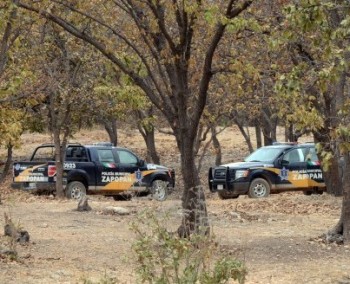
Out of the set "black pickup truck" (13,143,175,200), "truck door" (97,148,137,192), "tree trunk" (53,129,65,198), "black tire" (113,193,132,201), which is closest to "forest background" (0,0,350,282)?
"tree trunk" (53,129,65,198)

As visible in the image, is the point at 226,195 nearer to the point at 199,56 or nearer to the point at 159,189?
the point at 159,189

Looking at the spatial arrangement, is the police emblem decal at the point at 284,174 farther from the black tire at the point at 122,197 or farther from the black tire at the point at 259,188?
the black tire at the point at 122,197

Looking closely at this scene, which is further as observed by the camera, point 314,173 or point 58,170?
point 314,173

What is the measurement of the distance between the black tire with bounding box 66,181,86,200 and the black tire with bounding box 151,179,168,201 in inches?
86.7

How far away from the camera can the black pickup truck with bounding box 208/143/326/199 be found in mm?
26109

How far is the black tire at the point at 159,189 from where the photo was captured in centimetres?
2716

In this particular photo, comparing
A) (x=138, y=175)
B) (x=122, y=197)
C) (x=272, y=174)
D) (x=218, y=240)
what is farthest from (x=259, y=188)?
(x=218, y=240)

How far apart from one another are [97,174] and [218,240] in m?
14.6

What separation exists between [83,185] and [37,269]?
608 inches

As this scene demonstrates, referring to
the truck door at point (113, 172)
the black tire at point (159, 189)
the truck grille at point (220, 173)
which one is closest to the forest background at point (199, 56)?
the truck grille at point (220, 173)

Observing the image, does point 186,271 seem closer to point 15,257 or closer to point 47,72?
point 15,257

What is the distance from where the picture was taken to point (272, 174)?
26438 mm

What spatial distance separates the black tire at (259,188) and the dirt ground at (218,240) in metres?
2.33

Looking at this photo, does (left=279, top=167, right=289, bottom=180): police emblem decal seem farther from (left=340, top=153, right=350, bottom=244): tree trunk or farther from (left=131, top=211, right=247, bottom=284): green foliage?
(left=131, top=211, right=247, bottom=284): green foliage
